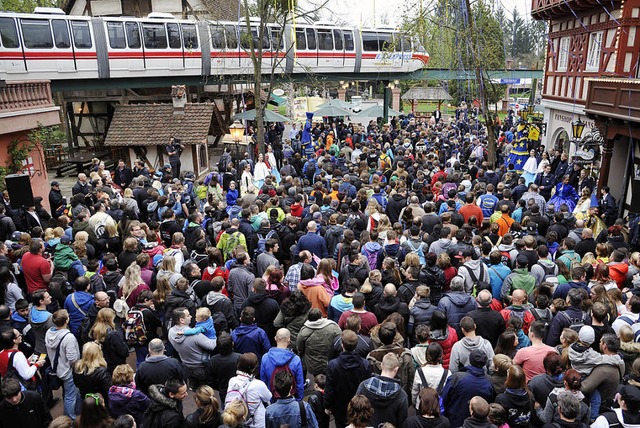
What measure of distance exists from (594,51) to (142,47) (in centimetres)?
1728

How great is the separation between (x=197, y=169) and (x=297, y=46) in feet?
32.8

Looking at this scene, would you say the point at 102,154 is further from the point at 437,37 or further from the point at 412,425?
the point at 412,425

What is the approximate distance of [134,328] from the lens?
5953 millimetres

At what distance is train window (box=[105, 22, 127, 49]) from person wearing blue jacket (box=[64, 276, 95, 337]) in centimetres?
1697

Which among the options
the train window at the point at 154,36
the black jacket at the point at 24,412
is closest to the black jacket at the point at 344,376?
the black jacket at the point at 24,412

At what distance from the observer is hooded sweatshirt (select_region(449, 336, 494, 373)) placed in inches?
196

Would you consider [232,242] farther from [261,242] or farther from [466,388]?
[466,388]

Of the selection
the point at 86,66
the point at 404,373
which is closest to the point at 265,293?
the point at 404,373

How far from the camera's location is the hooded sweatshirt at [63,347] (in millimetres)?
5539

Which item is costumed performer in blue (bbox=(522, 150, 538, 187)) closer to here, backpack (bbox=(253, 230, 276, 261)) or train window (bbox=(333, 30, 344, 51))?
backpack (bbox=(253, 230, 276, 261))

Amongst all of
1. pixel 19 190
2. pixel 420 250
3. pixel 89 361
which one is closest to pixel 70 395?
pixel 89 361

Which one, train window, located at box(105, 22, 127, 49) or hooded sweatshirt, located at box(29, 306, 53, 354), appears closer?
hooded sweatshirt, located at box(29, 306, 53, 354)

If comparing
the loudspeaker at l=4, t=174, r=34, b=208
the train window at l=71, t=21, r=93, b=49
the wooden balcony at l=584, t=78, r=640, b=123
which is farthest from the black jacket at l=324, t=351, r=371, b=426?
the train window at l=71, t=21, r=93, b=49

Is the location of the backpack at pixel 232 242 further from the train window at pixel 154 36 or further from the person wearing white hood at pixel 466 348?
the train window at pixel 154 36
